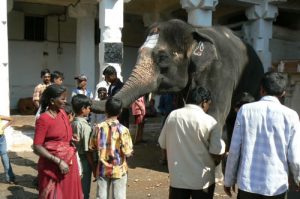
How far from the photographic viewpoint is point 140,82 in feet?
17.9

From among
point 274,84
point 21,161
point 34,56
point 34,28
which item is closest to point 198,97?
point 274,84

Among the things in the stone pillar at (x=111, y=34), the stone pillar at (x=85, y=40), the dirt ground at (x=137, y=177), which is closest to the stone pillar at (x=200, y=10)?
the stone pillar at (x=111, y=34)

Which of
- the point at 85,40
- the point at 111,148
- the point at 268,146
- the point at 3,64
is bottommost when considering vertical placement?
the point at 111,148

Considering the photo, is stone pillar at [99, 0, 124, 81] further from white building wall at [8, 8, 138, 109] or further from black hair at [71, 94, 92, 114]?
white building wall at [8, 8, 138, 109]

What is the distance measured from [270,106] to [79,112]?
7.40 ft

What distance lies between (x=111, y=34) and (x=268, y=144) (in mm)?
6208

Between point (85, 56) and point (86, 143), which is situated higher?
point (85, 56)

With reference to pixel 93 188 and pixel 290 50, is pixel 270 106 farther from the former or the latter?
pixel 290 50

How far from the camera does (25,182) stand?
6793 mm

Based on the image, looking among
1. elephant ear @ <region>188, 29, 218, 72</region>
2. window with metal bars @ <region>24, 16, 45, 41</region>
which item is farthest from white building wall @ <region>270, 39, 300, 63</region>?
elephant ear @ <region>188, 29, 218, 72</region>

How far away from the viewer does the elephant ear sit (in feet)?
17.9

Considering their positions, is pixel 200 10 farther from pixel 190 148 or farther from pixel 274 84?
pixel 274 84

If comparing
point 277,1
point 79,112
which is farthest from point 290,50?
point 79,112

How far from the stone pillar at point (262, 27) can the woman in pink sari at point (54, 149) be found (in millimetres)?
8280
